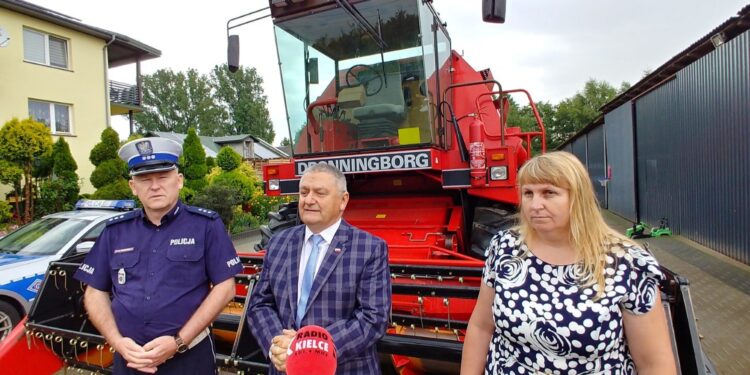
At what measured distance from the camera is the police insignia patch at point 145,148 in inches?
87.1

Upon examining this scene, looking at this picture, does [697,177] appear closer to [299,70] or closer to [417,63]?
[417,63]

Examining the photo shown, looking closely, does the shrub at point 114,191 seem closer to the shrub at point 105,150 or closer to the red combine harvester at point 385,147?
the shrub at point 105,150

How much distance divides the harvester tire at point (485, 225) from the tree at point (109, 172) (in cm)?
1094

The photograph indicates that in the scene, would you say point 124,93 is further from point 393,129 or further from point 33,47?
point 393,129

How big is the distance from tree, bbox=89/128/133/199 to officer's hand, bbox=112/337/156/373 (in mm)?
11617

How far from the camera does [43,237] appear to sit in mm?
5852

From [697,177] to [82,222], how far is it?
434 inches

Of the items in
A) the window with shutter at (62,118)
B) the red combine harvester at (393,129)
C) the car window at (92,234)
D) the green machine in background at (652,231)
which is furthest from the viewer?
the window with shutter at (62,118)

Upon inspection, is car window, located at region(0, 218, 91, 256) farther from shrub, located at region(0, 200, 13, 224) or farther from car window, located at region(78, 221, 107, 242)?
shrub, located at region(0, 200, 13, 224)

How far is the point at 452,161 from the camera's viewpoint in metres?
4.26

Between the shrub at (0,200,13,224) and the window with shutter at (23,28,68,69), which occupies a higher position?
the window with shutter at (23,28,68,69)

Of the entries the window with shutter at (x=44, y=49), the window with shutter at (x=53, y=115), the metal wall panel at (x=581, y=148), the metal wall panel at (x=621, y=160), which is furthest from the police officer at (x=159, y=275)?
the metal wall panel at (x=581, y=148)

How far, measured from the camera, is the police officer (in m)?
2.07

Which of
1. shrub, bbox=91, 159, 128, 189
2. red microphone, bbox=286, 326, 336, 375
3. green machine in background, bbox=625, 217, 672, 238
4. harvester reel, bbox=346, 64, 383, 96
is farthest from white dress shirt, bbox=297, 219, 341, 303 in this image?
shrub, bbox=91, 159, 128, 189
